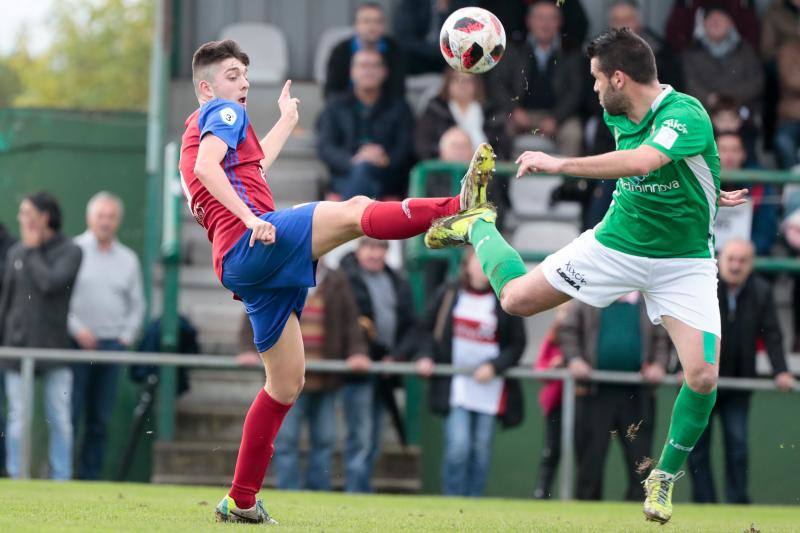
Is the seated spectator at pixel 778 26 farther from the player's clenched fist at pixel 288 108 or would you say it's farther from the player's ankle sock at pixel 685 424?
the player's clenched fist at pixel 288 108

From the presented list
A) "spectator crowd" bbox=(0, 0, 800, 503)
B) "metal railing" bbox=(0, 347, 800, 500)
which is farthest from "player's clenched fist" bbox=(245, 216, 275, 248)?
"spectator crowd" bbox=(0, 0, 800, 503)

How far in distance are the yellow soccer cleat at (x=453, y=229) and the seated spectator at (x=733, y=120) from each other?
6040 mm

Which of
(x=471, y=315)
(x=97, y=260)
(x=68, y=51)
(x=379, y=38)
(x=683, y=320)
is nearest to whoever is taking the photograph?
(x=683, y=320)

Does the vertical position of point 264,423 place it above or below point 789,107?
below

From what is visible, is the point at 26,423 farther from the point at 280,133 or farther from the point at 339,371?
the point at 280,133

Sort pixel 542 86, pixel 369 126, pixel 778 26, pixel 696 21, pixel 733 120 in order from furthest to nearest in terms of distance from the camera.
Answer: pixel 778 26
pixel 696 21
pixel 542 86
pixel 369 126
pixel 733 120

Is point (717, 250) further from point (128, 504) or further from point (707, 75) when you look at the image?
point (128, 504)

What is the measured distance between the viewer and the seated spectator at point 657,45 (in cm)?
1355

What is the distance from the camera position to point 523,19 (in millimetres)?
14164

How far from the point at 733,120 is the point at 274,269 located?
7.12 m

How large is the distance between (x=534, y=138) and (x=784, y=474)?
4.15 m

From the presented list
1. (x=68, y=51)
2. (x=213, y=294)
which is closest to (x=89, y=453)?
(x=213, y=294)

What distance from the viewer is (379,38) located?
13594 mm

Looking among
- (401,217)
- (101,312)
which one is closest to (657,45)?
(101,312)
